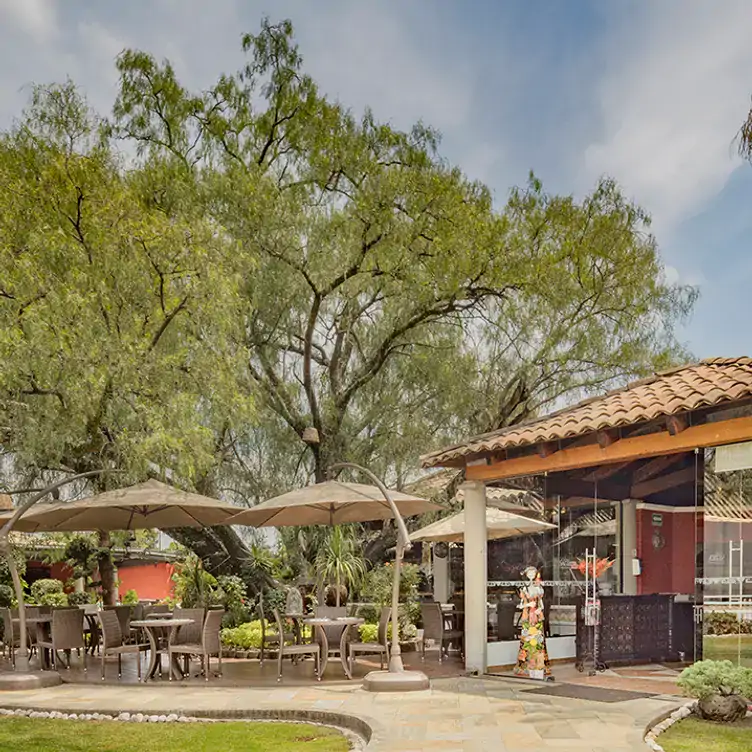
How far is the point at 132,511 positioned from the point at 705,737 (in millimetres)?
8689

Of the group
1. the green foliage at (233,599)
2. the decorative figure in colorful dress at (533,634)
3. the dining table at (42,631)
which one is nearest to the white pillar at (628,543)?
the decorative figure in colorful dress at (533,634)

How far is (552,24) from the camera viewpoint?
664 inches

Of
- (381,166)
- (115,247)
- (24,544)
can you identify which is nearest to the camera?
(115,247)

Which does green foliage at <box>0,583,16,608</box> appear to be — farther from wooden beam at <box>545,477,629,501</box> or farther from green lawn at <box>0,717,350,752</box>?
wooden beam at <box>545,477,629,501</box>

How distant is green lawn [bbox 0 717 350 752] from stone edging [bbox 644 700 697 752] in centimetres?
248

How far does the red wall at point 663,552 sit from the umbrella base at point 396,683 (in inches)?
228

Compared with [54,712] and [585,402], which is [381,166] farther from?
[54,712]

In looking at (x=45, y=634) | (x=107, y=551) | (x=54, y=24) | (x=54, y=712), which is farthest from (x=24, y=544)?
(x=54, y=712)

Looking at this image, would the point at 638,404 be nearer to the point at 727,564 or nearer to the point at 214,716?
the point at 727,564

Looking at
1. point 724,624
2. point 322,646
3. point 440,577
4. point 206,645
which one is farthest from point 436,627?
point 440,577

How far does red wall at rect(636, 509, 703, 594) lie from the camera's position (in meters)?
14.4

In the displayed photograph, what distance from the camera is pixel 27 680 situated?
35.6 feet

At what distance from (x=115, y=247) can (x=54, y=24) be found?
6249 mm

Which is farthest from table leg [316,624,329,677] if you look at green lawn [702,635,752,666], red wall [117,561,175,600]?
red wall [117,561,175,600]
